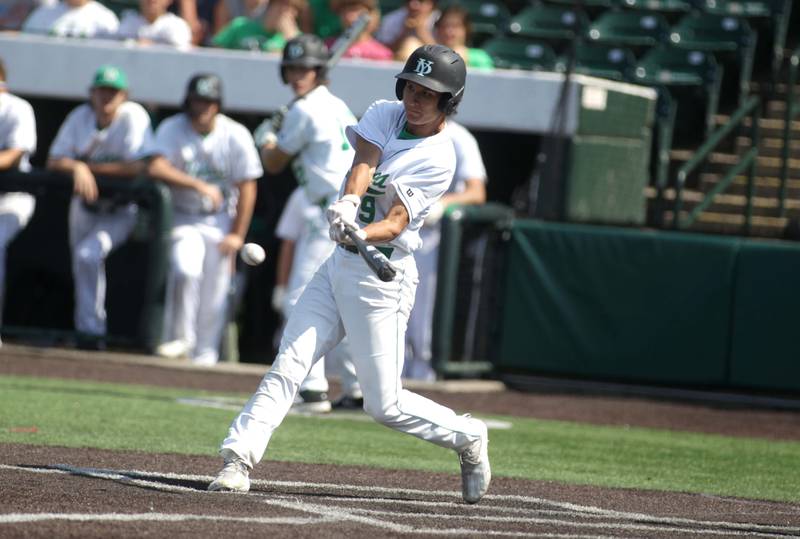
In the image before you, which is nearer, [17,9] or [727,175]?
[727,175]

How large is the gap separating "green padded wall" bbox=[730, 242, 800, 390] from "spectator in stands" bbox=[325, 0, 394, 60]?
138 inches

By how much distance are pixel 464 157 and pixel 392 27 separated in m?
2.48

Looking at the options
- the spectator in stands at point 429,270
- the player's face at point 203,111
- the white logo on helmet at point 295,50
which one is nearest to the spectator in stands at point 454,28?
the spectator in stands at point 429,270

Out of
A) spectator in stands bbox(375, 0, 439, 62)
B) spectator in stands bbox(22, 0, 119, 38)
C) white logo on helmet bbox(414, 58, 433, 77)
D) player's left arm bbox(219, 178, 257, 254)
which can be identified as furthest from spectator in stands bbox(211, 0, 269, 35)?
white logo on helmet bbox(414, 58, 433, 77)

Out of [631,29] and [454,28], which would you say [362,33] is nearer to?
[454,28]

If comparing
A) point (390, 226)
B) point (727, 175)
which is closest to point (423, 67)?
point (390, 226)

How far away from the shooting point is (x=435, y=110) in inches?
232

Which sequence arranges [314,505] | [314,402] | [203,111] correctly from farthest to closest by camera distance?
1. [203,111]
2. [314,402]
3. [314,505]

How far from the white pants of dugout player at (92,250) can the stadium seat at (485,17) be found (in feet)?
14.5

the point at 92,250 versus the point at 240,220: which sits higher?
the point at 240,220

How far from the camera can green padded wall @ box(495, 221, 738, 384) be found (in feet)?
38.7

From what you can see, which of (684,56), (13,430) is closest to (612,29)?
(684,56)

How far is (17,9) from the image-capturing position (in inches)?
573

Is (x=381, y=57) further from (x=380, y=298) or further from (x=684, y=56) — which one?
(x=380, y=298)
